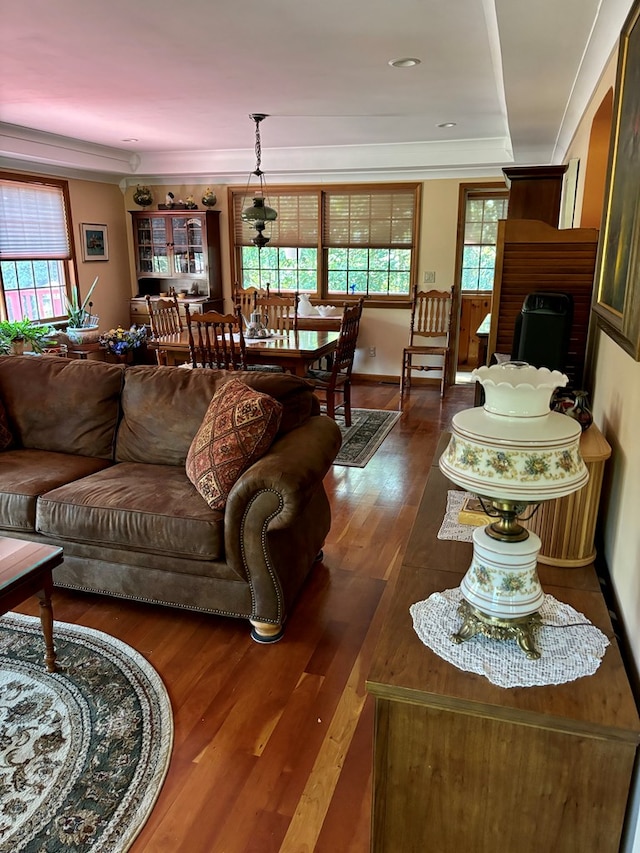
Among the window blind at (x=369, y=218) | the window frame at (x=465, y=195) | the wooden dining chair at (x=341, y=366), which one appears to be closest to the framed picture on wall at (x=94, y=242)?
the window blind at (x=369, y=218)

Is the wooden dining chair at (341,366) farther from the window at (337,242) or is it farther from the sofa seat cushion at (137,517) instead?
the sofa seat cushion at (137,517)

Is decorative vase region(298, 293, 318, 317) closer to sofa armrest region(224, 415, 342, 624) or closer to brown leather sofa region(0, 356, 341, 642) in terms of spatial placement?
brown leather sofa region(0, 356, 341, 642)

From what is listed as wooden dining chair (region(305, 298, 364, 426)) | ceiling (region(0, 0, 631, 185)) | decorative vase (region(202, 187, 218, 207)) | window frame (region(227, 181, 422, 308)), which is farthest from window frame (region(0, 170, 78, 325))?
wooden dining chair (region(305, 298, 364, 426))

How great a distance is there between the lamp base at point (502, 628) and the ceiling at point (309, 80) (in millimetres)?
1938

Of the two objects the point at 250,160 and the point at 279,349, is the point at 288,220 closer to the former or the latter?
the point at 250,160

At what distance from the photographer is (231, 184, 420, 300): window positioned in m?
6.67

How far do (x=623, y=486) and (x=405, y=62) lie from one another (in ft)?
9.64

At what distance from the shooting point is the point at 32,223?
6172 millimetres

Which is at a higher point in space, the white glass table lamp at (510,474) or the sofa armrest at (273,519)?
the white glass table lamp at (510,474)

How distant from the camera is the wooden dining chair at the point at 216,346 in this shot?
430 cm

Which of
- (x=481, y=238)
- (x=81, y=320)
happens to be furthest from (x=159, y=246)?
(x=481, y=238)

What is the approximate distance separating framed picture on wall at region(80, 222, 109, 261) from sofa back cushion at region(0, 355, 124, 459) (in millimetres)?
4181

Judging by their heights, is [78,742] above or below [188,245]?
below

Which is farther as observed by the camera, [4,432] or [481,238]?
[481,238]
